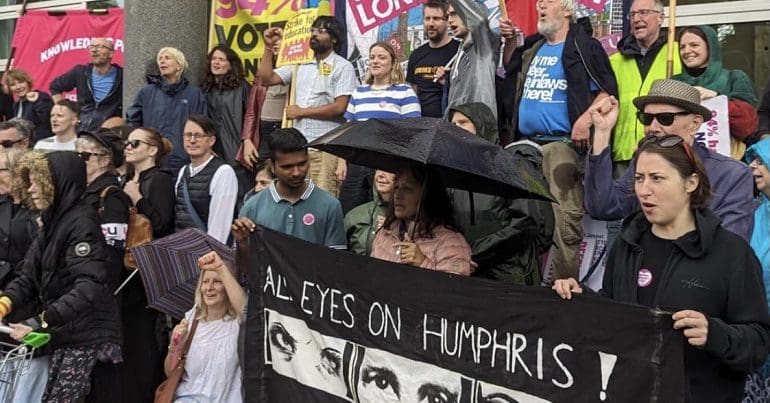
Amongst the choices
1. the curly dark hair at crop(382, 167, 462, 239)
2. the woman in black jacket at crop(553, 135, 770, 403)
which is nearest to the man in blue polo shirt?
the curly dark hair at crop(382, 167, 462, 239)

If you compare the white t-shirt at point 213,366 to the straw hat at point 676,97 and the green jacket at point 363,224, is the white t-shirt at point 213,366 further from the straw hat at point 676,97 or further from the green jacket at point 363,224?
the straw hat at point 676,97

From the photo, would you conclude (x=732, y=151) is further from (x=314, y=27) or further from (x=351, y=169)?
(x=314, y=27)

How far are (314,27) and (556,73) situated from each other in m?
2.42

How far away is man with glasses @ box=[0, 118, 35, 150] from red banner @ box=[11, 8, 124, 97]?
3.52 m

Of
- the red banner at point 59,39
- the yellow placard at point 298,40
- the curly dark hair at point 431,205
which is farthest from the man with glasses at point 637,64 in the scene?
the red banner at point 59,39

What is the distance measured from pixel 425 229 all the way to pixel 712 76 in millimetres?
2774

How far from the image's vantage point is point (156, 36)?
9.95m

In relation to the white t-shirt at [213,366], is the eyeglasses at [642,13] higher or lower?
higher

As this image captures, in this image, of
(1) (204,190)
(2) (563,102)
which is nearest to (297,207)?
(1) (204,190)

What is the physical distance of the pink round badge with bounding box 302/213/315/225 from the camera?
6.45 m

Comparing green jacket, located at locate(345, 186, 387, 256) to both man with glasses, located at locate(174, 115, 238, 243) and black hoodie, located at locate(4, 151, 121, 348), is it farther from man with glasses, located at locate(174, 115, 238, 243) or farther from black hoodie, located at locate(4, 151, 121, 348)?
black hoodie, located at locate(4, 151, 121, 348)

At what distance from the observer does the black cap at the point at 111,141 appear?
24.5 ft

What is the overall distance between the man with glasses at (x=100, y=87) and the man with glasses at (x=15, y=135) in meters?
1.33

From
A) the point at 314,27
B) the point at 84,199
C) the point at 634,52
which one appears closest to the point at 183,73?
the point at 314,27
